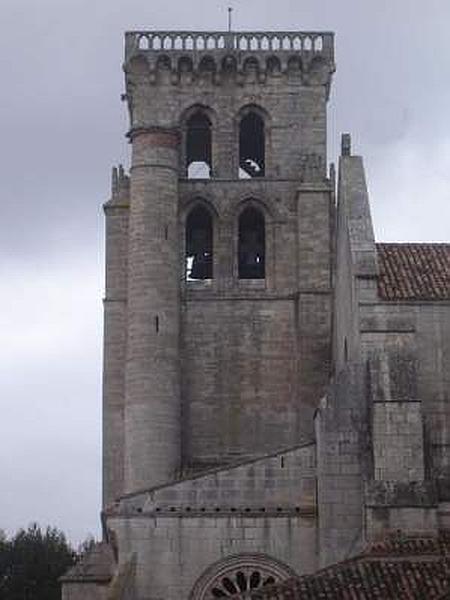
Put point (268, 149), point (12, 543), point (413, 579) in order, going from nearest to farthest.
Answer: point (413, 579), point (268, 149), point (12, 543)

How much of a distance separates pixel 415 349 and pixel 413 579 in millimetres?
6656

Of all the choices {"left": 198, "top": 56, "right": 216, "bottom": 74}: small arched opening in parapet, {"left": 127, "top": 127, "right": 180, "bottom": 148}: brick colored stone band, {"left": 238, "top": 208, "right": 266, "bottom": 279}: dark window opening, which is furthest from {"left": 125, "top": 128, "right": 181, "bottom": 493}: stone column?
{"left": 198, "top": 56, "right": 216, "bottom": 74}: small arched opening in parapet

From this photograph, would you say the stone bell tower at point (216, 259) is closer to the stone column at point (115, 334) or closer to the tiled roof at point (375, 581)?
the stone column at point (115, 334)

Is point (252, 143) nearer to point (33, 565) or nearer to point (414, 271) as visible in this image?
point (414, 271)

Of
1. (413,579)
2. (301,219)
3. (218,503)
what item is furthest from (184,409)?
(413,579)

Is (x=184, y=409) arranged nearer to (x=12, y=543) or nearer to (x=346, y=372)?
(x=346, y=372)

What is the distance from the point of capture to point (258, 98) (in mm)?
47344

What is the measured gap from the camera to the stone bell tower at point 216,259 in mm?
43406

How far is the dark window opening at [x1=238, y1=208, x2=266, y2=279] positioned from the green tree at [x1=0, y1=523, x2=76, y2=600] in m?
18.1

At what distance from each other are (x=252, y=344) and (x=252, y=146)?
7191 mm

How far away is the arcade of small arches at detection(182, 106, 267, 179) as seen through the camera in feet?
155

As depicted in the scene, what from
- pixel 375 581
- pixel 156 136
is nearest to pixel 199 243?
pixel 156 136

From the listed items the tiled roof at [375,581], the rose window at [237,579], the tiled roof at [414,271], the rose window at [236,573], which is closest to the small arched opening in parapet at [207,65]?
the tiled roof at [414,271]

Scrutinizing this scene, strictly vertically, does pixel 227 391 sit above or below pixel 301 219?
below
